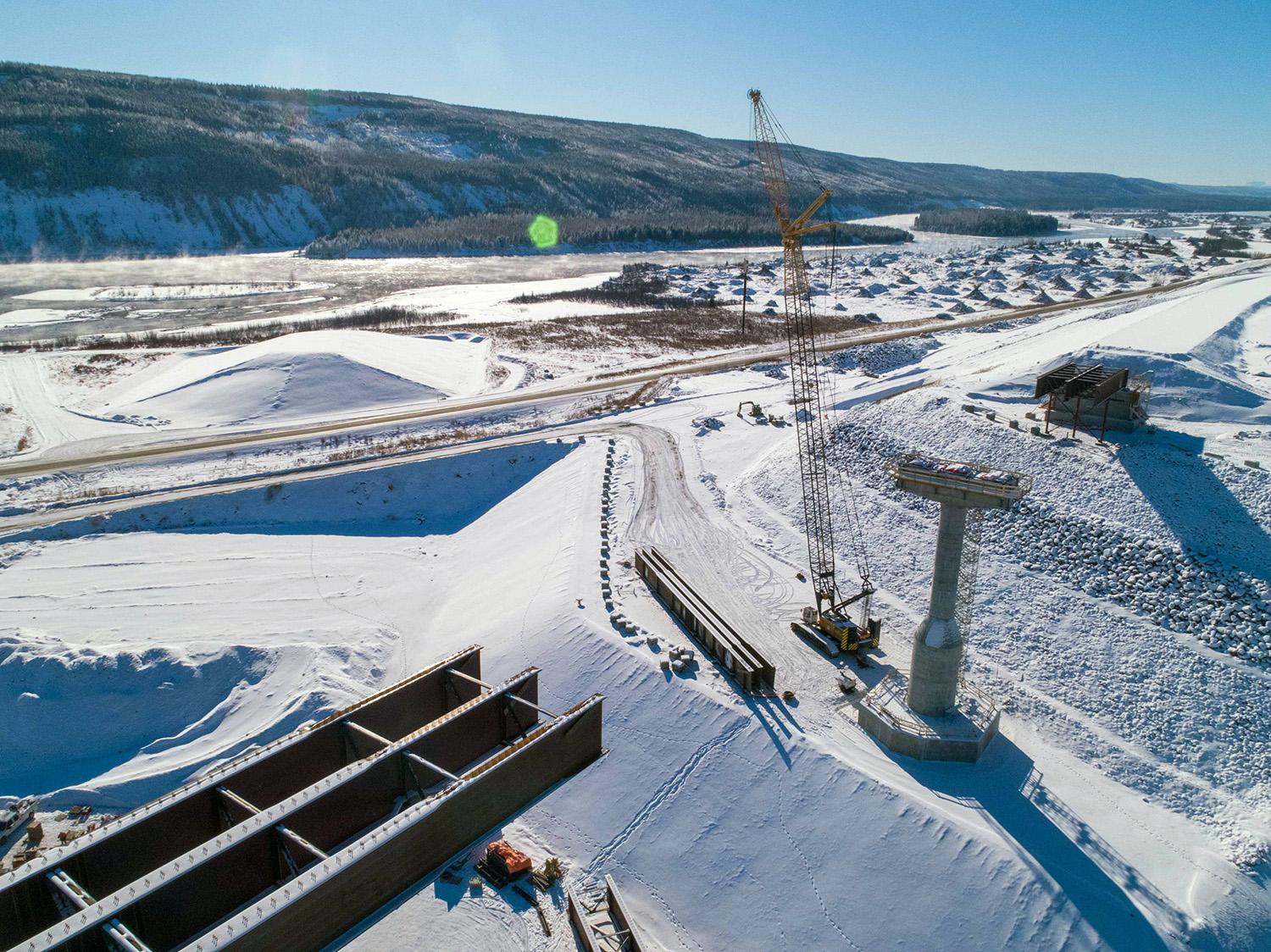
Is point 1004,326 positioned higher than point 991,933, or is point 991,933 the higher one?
point 1004,326

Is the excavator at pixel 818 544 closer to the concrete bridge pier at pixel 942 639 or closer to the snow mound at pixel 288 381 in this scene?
the concrete bridge pier at pixel 942 639

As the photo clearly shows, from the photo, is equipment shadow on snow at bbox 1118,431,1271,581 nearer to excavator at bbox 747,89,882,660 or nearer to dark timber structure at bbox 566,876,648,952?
excavator at bbox 747,89,882,660

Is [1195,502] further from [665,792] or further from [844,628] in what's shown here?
[665,792]

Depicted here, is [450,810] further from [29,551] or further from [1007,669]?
[29,551]

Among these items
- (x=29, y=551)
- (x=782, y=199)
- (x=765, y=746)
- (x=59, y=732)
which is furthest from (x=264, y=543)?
(x=782, y=199)

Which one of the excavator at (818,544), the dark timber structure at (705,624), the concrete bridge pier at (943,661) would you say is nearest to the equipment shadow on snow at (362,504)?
the dark timber structure at (705,624)

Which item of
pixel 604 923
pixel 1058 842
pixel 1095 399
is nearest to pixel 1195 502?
pixel 1095 399
